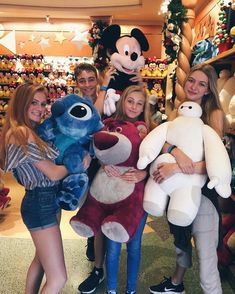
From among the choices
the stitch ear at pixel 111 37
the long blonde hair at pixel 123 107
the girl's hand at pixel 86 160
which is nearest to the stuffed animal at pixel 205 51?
the stitch ear at pixel 111 37

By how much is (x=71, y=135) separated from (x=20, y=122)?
24cm

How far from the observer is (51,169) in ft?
4.31

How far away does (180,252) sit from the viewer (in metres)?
1.68

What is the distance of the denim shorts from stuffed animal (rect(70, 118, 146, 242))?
187 millimetres

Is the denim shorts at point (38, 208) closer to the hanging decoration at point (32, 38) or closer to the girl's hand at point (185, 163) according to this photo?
the girl's hand at point (185, 163)

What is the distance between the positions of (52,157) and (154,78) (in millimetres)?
4785

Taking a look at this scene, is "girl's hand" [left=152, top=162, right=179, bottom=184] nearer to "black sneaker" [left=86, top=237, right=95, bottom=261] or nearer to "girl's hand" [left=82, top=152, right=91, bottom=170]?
"girl's hand" [left=82, top=152, right=91, bottom=170]

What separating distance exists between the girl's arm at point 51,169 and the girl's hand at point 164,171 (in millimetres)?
475

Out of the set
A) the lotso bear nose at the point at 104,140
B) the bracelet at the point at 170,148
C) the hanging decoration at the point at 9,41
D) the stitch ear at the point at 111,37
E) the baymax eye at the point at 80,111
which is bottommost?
the bracelet at the point at 170,148

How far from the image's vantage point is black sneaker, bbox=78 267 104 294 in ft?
6.03

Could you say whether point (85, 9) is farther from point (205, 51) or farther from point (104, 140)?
point (104, 140)

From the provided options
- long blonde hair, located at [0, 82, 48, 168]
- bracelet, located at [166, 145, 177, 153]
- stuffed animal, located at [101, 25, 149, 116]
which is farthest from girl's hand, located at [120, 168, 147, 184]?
stuffed animal, located at [101, 25, 149, 116]

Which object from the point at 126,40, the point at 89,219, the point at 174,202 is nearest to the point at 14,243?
the point at 89,219

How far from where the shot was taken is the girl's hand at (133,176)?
1.49m
